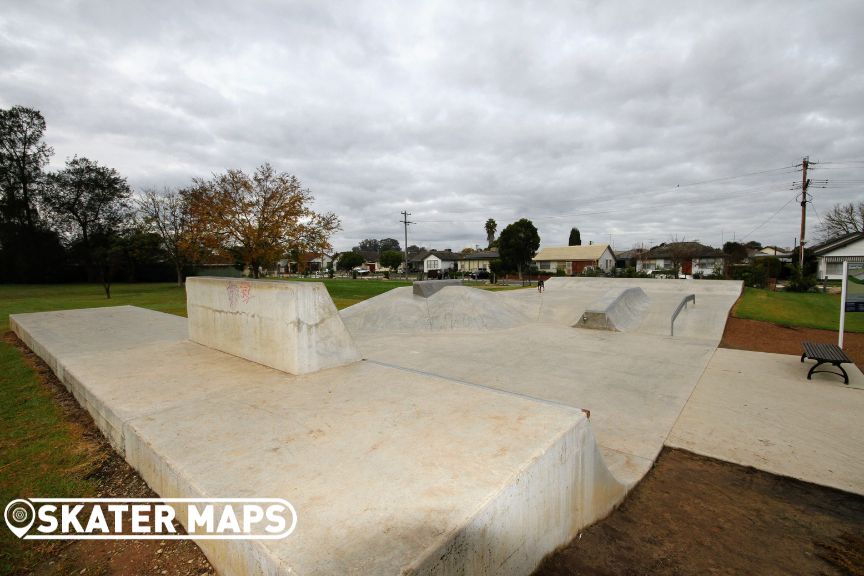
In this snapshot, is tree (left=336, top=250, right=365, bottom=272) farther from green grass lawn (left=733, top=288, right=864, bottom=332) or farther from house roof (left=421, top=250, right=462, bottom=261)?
green grass lawn (left=733, top=288, right=864, bottom=332)

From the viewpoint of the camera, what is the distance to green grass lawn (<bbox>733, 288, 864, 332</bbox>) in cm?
1235

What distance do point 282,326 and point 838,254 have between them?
157 ft

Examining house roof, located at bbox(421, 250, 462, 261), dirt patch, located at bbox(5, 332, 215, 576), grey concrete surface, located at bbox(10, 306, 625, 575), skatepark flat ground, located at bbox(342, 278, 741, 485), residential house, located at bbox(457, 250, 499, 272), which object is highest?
house roof, located at bbox(421, 250, 462, 261)

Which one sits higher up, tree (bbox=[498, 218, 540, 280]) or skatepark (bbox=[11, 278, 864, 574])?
tree (bbox=[498, 218, 540, 280])

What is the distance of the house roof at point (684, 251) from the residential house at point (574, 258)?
22.6 ft

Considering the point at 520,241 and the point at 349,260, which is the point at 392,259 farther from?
the point at 520,241

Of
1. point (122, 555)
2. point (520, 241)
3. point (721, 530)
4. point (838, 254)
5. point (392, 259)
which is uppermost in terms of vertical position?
point (520, 241)

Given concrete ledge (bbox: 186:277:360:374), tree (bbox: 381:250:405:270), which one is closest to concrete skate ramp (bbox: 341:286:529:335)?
concrete ledge (bbox: 186:277:360:374)

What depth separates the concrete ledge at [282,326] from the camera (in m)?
4.50

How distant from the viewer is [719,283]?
1888 cm

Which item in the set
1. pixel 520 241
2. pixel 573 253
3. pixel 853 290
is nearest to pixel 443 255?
pixel 573 253

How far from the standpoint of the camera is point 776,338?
10.6 metres

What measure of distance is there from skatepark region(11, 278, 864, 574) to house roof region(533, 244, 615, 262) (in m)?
49.2

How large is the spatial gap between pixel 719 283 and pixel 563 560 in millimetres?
21836
